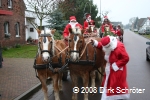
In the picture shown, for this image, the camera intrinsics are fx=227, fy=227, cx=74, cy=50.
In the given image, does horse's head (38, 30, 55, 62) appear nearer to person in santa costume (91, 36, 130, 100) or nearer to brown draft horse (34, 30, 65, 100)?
brown draft horse (34, 30, 65, 100)

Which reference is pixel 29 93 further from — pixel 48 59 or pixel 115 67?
pixel 115 67

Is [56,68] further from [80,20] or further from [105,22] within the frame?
[80,20]

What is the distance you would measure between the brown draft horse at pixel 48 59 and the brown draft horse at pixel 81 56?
0.43 metres

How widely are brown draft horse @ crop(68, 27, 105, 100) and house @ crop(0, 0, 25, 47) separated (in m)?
15.4

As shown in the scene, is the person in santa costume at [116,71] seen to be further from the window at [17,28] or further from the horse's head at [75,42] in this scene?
the window at [17,28]

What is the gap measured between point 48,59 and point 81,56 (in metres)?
1.14

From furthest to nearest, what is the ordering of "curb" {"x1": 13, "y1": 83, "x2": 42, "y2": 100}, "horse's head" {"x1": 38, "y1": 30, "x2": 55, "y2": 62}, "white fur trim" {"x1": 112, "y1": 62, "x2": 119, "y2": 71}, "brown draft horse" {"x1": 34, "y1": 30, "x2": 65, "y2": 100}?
"curb" {"x1": 13, "y1": 83, "x2": 42, "y2": 100}, "brown draft horse" {"x1": 34, "y1": 30, "x2": 65, "y2": 100}, "horse's head" {"x1": 38, "y1": 30, "x2": 55, "y2": 62}, "white fur trim" {"x1": 112, "y1": 62, "x2": 119, "y2": 71}

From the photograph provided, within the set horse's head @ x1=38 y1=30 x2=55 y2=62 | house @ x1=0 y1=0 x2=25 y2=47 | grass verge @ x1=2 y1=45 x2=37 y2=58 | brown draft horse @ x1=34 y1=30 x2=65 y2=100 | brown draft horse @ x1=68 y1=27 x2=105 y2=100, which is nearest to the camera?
horse's head @ x1=38 y1=30 x2=55 y2=62

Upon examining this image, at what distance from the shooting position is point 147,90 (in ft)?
26.8

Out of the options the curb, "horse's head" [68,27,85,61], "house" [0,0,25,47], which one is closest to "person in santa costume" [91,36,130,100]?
"horse's head" [68,27,85,61]

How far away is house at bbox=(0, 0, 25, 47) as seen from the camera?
21492 mm

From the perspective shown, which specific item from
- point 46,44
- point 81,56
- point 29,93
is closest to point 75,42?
point 81,56

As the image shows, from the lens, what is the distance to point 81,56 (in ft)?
20.8

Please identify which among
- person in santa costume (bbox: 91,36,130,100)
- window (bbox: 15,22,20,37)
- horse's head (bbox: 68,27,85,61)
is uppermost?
window (bbox: 15,22,20,37)
